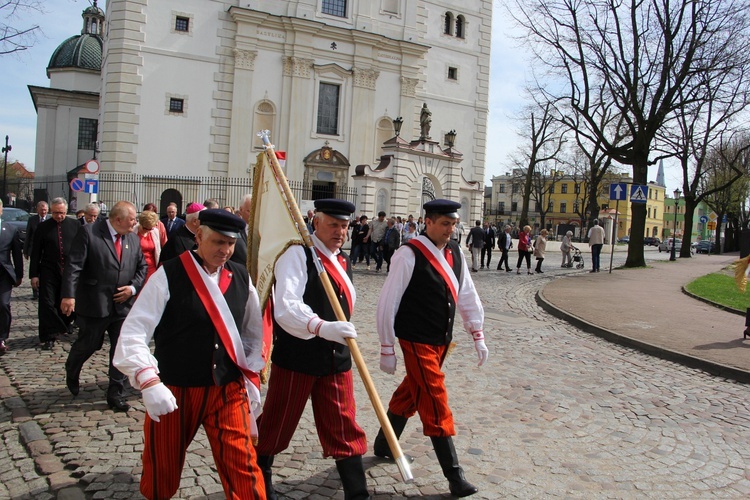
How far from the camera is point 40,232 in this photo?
9016 millimetres

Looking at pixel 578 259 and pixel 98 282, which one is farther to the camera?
pixel 578 259

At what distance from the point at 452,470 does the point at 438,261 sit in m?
1.43

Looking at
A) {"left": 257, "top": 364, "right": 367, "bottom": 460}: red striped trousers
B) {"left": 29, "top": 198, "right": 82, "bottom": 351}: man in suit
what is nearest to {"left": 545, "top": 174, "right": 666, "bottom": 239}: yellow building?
{"left": 29, "top": 198, "right": 82, "bottom": 351}: man in suit

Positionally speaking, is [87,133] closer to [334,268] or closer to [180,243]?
[180,243]

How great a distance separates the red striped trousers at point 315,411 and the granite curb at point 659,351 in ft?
20.4

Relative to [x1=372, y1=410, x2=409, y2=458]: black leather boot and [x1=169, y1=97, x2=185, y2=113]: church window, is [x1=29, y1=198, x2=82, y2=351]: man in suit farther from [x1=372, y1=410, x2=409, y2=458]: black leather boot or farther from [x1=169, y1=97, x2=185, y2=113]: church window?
[x1=169, y1=97, x2=185, y2=113]: church window

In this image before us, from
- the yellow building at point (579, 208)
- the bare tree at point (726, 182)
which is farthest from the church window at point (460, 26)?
the yellow building at point (579, 208)

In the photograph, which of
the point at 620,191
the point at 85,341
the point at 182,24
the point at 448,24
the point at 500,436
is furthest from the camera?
the point at 448,24

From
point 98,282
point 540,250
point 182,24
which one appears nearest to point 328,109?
point 182,24

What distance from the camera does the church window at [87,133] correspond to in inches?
1670

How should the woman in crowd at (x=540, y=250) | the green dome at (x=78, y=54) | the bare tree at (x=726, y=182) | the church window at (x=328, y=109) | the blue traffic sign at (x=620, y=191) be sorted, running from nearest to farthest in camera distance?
1. the blue traffic sign at (x=620, y=191)
2. the woman in crowd at (x=540, y=250)
3. the church window at (x=328, y=109)
4. the green dome at (x=78, y=54)
5. the bare tree at (x=726, y=182)

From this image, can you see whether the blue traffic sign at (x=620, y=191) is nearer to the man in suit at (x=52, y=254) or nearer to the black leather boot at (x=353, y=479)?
the man in suit at (x=52, y=254)

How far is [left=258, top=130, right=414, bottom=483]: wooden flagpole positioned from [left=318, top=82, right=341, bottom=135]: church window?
104 ft

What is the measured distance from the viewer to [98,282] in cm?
609
